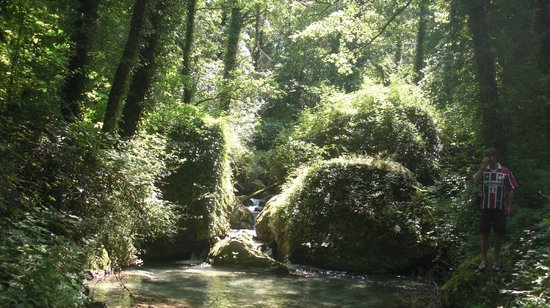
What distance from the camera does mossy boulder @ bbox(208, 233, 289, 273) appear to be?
40.1ft

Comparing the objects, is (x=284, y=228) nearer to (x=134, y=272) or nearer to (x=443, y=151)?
(x=134, y=272)

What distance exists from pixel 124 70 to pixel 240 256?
222 inches

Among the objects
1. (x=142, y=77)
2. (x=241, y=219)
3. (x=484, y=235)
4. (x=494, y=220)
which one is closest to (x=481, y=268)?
(x=484, y=235)

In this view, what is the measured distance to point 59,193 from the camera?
704cm

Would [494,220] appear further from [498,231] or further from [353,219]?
[353,219]

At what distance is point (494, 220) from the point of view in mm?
7836

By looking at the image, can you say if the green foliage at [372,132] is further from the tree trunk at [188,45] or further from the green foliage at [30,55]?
the green foliage at [30,55]

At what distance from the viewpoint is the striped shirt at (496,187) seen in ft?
25.4

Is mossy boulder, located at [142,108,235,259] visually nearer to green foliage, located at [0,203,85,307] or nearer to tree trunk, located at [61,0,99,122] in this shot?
tree trunk, located at [61,0,99,122]

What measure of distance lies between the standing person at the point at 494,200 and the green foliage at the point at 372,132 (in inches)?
302

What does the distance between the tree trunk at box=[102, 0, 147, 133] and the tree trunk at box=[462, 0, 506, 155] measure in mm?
6864

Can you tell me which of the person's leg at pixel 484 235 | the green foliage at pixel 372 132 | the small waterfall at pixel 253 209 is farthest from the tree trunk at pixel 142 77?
the person's leg at pixel 484 235

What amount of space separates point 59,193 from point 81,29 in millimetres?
3161

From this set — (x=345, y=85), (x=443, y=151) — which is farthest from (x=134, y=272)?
(x=345, y=85)
